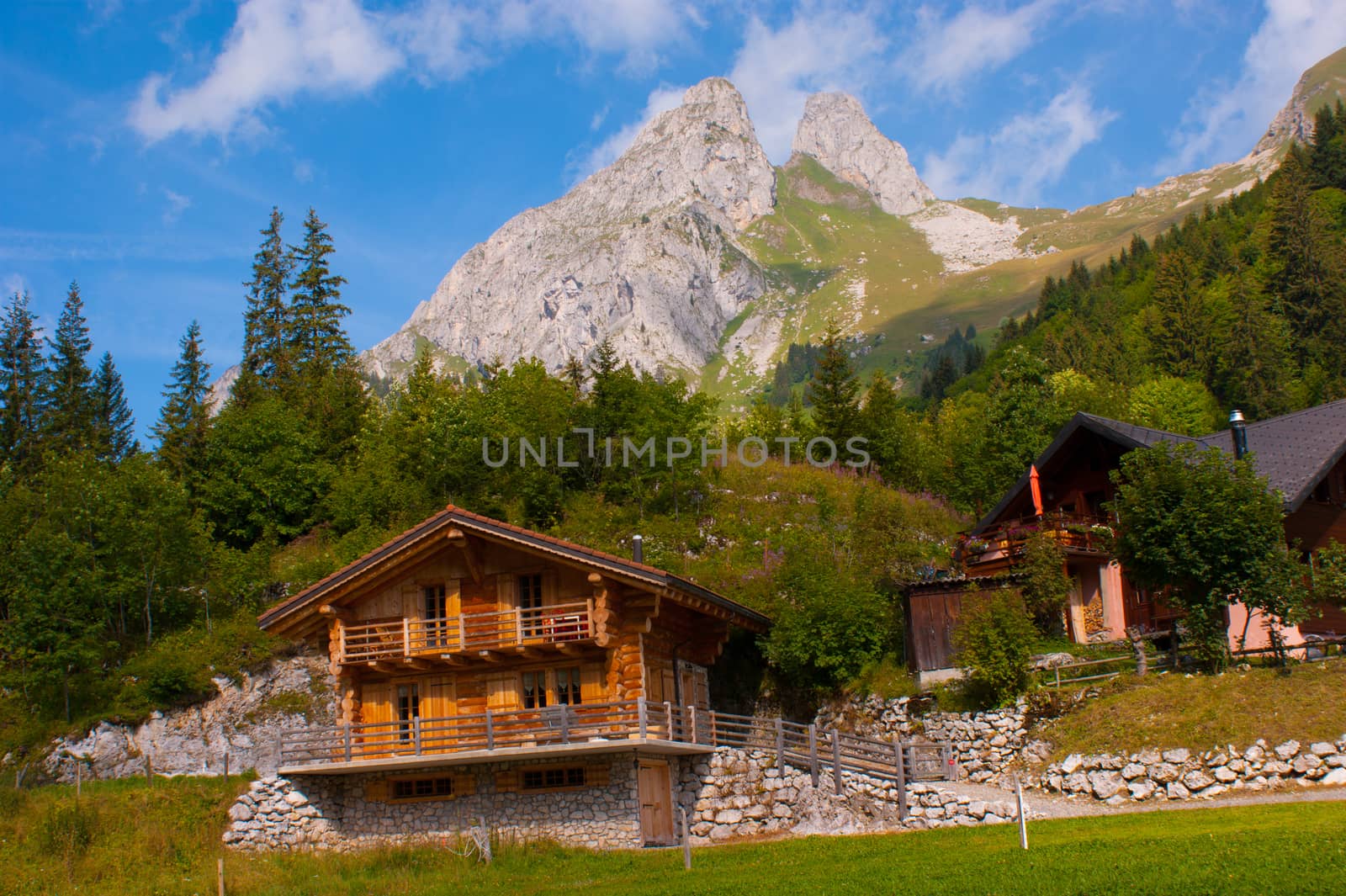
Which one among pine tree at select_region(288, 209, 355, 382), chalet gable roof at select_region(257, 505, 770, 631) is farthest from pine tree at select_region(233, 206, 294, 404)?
chalet gable roof at select_region(257, 505, 770, 631)

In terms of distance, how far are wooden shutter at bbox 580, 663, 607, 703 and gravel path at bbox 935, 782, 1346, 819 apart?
8.82 metres

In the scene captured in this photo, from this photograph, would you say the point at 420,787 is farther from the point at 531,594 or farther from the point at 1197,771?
the point at 1197,771

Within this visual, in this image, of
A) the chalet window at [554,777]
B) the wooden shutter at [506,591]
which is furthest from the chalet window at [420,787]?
the wooden shutter at [506,591]

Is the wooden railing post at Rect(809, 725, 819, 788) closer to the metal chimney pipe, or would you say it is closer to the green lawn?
the green lawn

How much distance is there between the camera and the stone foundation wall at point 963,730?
27.8 meters

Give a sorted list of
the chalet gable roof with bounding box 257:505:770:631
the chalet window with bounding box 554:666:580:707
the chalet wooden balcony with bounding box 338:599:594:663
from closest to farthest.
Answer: the chalet gable roof with bounding box 257:505:770:631
the chalet wooden balcony with bounding box 338:599:594:663
the chalet window with bounding box 554:666:580:707

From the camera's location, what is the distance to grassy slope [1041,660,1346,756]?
77.2 feet

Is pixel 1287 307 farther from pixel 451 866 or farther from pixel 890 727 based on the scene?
pixel 451 866

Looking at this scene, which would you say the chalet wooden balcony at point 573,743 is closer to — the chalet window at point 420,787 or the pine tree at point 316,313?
the chalet window at point 420,787

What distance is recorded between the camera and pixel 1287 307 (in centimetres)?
8862

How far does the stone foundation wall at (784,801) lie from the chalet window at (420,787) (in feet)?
20.2

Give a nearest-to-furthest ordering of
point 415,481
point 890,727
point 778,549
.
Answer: point 890,727 → point 778,549 → point 415,481

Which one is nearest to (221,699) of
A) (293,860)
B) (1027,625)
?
(293,860)

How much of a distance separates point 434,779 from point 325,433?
3533 cm
